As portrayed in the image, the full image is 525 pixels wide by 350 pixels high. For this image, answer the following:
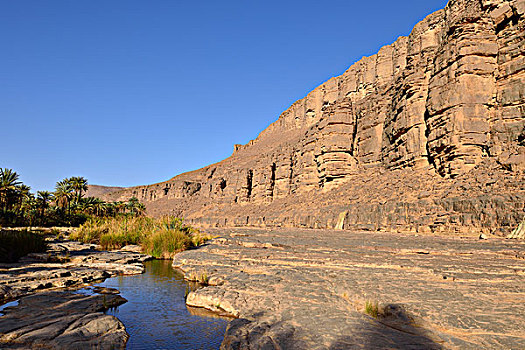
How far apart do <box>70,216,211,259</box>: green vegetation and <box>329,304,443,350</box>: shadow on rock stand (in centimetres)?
939

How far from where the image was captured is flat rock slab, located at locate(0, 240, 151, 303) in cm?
557

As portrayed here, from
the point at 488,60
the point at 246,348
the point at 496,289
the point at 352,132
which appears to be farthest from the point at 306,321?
the point at 352,132

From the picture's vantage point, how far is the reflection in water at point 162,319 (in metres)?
3.65

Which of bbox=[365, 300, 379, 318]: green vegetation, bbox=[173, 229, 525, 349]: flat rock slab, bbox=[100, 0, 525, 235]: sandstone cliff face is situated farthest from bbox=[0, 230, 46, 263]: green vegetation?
bbox=[100, 0, 525, 235]: sandstone cliff face

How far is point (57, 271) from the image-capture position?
677cm

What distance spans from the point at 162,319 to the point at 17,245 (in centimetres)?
782

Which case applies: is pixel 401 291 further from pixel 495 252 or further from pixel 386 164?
pixel 386 164

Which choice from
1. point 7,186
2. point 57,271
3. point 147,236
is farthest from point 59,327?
point 7,186

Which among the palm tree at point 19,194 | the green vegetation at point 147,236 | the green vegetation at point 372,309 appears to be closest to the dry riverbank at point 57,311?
the green vegetation at point 372,309

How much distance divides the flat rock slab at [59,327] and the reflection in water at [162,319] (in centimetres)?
31

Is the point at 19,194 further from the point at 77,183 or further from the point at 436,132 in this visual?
the point at 436,132

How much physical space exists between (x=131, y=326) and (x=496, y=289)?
5679 millimetres

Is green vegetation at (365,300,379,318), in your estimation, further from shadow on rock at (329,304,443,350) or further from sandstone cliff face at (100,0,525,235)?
sandstone cliff face at (100,0,525,235)

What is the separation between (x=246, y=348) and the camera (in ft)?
9.42
